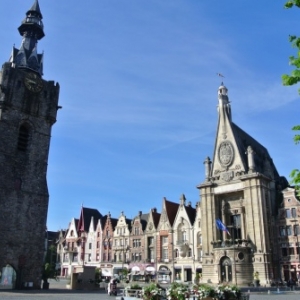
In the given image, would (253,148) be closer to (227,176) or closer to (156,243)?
(227,176)

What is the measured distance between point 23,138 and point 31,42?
50.9ft

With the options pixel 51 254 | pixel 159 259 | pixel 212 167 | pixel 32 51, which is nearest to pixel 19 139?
pixel 32 51

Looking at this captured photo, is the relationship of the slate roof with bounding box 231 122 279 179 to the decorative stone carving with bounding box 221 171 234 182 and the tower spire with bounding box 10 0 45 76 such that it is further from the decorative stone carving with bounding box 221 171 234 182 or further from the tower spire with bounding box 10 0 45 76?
the tower spire with bounding box 10 0 45 76

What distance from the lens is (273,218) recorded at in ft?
169

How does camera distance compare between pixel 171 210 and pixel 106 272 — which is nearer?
pixel 171 210

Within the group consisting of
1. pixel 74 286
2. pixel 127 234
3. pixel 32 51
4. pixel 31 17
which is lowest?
pixel 74 286

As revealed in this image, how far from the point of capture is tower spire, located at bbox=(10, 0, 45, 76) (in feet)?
158

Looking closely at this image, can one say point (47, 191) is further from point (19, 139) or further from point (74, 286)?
point (74, 286)

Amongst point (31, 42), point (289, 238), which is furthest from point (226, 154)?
point (31, 42)

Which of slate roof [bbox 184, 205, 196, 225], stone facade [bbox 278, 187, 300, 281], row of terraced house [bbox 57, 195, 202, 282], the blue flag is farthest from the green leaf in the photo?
slate roof [bbox 184, 205, 196, 225]

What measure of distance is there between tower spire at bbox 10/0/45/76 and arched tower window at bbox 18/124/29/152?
30.4 ft

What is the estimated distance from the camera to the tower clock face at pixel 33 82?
143ft

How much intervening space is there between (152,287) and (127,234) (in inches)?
2139

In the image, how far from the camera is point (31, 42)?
165 ft
